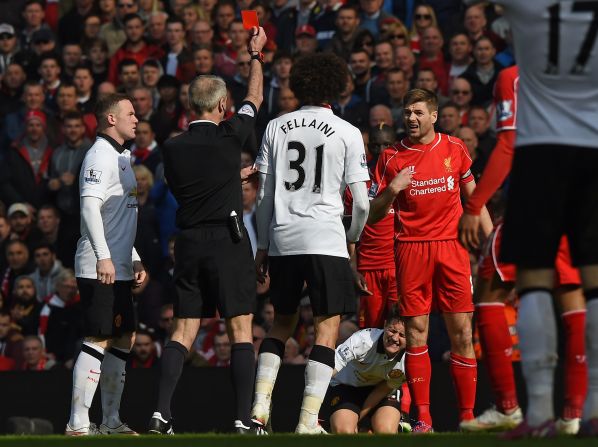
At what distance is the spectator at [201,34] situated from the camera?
57.2 feet

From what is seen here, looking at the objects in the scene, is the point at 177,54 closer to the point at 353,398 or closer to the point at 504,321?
the point at 353,398

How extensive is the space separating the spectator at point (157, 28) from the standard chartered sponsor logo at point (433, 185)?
831 centimetres

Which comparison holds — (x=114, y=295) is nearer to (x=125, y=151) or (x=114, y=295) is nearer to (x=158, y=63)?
(x=125, y=151)

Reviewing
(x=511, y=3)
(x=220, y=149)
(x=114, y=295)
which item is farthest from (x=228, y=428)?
(x=511, y=3)

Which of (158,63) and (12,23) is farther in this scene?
(12,23)

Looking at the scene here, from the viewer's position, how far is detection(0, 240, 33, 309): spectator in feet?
51.2

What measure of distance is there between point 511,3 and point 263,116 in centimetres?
925

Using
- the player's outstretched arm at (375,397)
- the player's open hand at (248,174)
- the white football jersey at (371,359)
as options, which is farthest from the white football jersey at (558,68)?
the player's outstretched arm at (375,397)

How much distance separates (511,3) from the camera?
6.86m

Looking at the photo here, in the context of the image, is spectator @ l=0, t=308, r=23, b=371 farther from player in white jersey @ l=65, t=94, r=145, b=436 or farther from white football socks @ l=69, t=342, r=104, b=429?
white football socks @ l=69, t=342, r=104, b=429

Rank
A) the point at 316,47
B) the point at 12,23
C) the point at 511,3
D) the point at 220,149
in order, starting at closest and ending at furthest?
the point at 511,3
the point at 220,149
the point at 316,47
the point at 12,23

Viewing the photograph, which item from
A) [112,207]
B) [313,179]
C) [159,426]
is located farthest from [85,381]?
[313,179]

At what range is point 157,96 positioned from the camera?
56.3 ft

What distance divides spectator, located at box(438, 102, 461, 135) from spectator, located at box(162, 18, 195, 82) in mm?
4347
